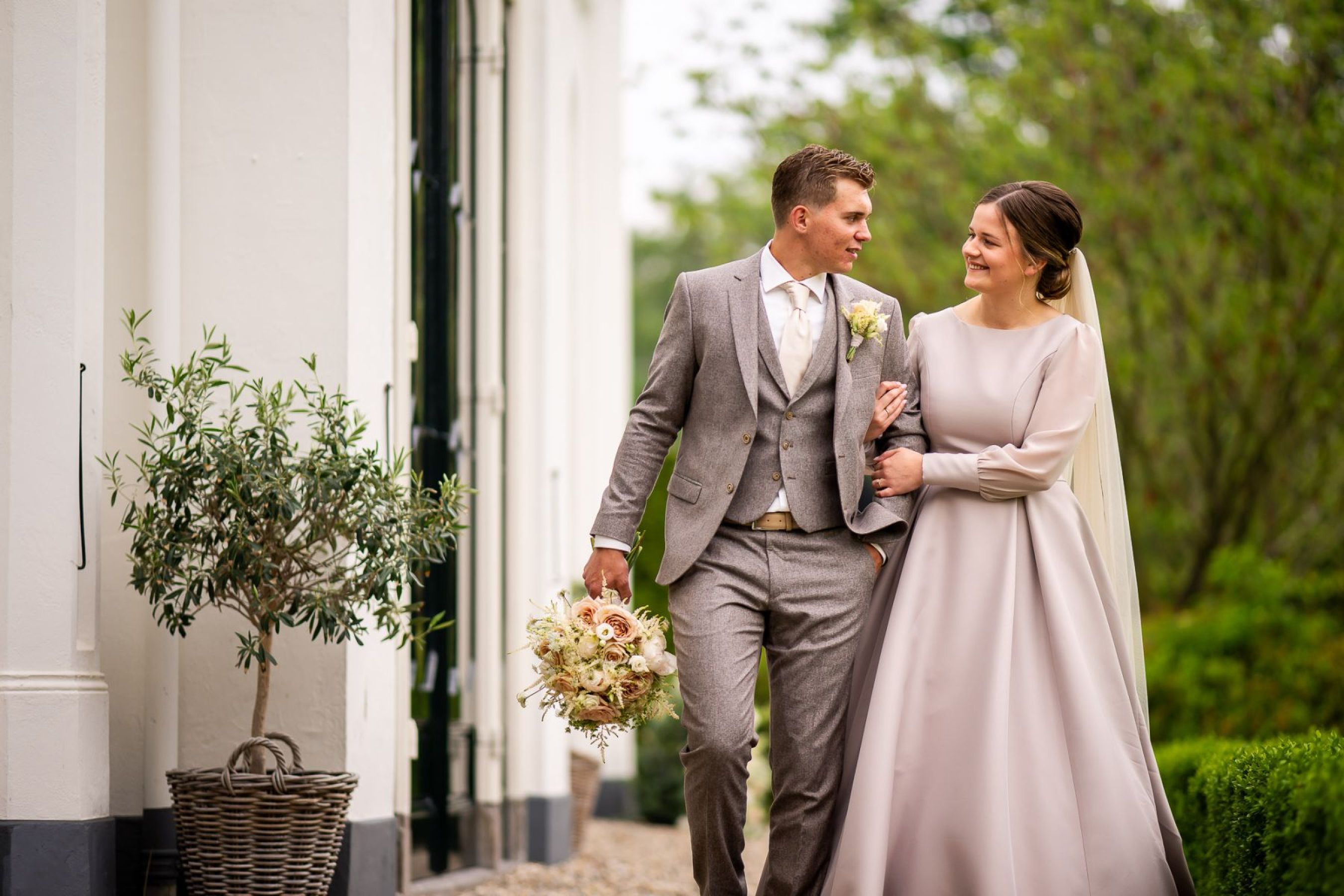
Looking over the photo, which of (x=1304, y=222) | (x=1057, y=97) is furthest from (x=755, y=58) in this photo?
(x=1304, y=222)

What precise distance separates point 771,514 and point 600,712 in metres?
0.75

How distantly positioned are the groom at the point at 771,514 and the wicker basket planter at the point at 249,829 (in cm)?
109

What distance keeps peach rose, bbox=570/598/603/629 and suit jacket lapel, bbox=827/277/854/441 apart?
0.84 m

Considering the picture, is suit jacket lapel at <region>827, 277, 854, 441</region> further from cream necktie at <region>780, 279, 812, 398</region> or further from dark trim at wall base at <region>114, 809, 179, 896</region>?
dark trim at wall base at <region>114, 809, 179, 896</region>

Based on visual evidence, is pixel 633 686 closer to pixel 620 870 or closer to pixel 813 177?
pixel 813 177

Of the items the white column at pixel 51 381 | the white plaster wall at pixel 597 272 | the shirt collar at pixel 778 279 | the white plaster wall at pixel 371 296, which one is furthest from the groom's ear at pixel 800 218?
the white plaster wall at pixel 597 272

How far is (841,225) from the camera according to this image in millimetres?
4395

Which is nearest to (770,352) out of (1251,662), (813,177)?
(813,177)

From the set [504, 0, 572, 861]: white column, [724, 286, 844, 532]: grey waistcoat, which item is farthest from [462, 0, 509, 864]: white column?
[724, 286, 844, 532]: grey waistcoat

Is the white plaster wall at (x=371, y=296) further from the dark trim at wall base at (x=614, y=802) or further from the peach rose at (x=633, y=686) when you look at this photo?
the dark trim at wall base at (x=614, y=802)

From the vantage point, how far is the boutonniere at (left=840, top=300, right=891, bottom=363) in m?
4.40

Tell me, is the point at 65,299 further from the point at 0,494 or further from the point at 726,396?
the point at 726,396

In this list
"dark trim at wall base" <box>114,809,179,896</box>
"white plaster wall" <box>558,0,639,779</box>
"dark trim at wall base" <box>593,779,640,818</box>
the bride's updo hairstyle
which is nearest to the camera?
the bride's updo hairstyle

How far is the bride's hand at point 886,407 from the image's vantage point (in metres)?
4.57
